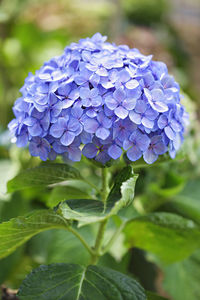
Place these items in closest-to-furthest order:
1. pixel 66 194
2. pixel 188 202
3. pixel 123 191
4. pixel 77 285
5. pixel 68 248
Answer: pixel 123 191 → pixel 77 285 → pixel 66 194 → pixel 68 248 → pixel 188 202

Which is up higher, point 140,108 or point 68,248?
point 140,108

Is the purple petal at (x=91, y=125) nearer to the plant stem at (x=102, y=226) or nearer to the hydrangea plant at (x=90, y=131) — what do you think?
the hydrangea plant at (x=90, y=131)

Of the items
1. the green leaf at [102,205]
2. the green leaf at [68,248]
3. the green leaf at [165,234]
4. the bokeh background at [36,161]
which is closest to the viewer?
the green leaf at [102,205]

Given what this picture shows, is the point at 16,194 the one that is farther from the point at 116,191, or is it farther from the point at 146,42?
the point at 146,42

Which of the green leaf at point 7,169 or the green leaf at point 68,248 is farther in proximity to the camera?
the green leaf at point 7,169

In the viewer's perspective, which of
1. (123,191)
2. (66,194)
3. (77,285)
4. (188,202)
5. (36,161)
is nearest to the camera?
(123,191)

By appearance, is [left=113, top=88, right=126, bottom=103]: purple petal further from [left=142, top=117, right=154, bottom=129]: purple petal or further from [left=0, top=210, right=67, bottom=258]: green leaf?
[left=0, top=210, right=67, bottom=258]: green leaf

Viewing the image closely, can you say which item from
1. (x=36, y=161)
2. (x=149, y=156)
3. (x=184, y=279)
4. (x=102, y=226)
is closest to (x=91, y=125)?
(x=149, y=156)

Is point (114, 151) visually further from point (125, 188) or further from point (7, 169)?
point (7, 169)

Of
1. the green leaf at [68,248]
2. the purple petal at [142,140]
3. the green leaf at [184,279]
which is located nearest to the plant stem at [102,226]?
the purple petal at [142,140]
